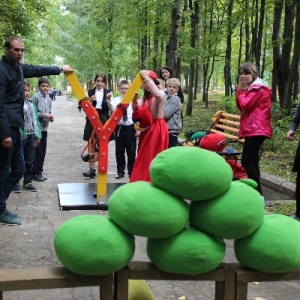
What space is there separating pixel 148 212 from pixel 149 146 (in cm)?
374

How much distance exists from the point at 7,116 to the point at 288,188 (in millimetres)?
4210

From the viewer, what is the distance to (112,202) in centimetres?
201

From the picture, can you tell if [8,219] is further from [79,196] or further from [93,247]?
[93,247]

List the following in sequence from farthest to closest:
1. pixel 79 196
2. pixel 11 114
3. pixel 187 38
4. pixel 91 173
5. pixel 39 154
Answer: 1. pixel 187 38
2. pixel 91 173
3. pixel 39 154
4. pixel 79 196
5. pixel 11 114

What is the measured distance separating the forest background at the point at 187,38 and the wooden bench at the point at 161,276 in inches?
230

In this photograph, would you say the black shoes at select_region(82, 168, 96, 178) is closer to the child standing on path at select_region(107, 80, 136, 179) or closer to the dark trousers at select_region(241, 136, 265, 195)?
the child standing on path at select_region(107, 80, 136, 179)

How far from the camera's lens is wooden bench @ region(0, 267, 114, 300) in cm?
195

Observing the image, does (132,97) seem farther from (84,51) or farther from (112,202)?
(84,51)

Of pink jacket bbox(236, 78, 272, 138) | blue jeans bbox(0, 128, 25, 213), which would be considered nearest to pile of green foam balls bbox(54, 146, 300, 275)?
blue jeans bbox(0, 128, 25, 213)

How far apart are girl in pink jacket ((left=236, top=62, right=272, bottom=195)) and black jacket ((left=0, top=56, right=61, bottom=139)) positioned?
2.77m

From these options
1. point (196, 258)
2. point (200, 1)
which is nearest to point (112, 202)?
point (196, 258)

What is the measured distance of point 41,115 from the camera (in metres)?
7.36

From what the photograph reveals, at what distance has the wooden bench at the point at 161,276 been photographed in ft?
6.66

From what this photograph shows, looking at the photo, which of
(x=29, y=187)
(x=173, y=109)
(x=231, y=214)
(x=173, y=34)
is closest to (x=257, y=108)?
(x=173, y=109)
